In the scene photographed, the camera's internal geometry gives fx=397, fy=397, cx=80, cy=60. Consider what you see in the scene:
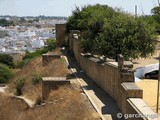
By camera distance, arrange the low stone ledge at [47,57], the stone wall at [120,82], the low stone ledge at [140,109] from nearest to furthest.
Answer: the low stone ledge at [140,109] → the stone wall at [120,82] → the low stone ledge at [47,57]

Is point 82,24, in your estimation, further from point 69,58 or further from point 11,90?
point 11,90

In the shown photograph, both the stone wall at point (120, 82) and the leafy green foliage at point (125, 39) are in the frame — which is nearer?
the stone wall at point (120, 82)

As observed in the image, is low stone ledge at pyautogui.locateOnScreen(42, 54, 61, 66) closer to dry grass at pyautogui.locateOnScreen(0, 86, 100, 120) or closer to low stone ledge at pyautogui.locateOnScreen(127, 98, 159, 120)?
dry grass at pyautogui.locateOnScreen(0, 86, 100, 120)

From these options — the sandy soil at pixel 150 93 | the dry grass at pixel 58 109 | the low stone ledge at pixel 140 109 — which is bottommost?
the dry grass at pixel 58 109

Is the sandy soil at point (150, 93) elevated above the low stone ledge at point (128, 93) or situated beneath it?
situated beneath

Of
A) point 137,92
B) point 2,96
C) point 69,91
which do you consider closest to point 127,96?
point 137,92

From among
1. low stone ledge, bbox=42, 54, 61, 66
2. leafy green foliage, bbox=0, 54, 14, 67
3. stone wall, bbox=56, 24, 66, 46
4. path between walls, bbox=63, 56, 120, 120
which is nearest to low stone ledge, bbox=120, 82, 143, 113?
path between walls, bbox=63, 56, 120, 120

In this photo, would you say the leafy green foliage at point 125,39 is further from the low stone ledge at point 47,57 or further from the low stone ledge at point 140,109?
the low stone ledge at point 47,57

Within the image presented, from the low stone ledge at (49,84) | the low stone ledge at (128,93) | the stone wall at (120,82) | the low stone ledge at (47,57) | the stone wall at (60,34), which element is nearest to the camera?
the stone wall at (120,82)

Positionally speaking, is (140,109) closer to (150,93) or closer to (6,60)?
(150,93)

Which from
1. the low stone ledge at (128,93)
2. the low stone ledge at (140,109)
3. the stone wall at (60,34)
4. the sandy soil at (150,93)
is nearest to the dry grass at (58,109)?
the low stone ledge at (128,93)

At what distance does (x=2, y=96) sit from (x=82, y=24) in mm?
9681

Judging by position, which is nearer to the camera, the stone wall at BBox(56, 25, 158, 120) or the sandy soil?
the stone wall at BBox(56, 25, 158, 120)

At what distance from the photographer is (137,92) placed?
1156 cm
